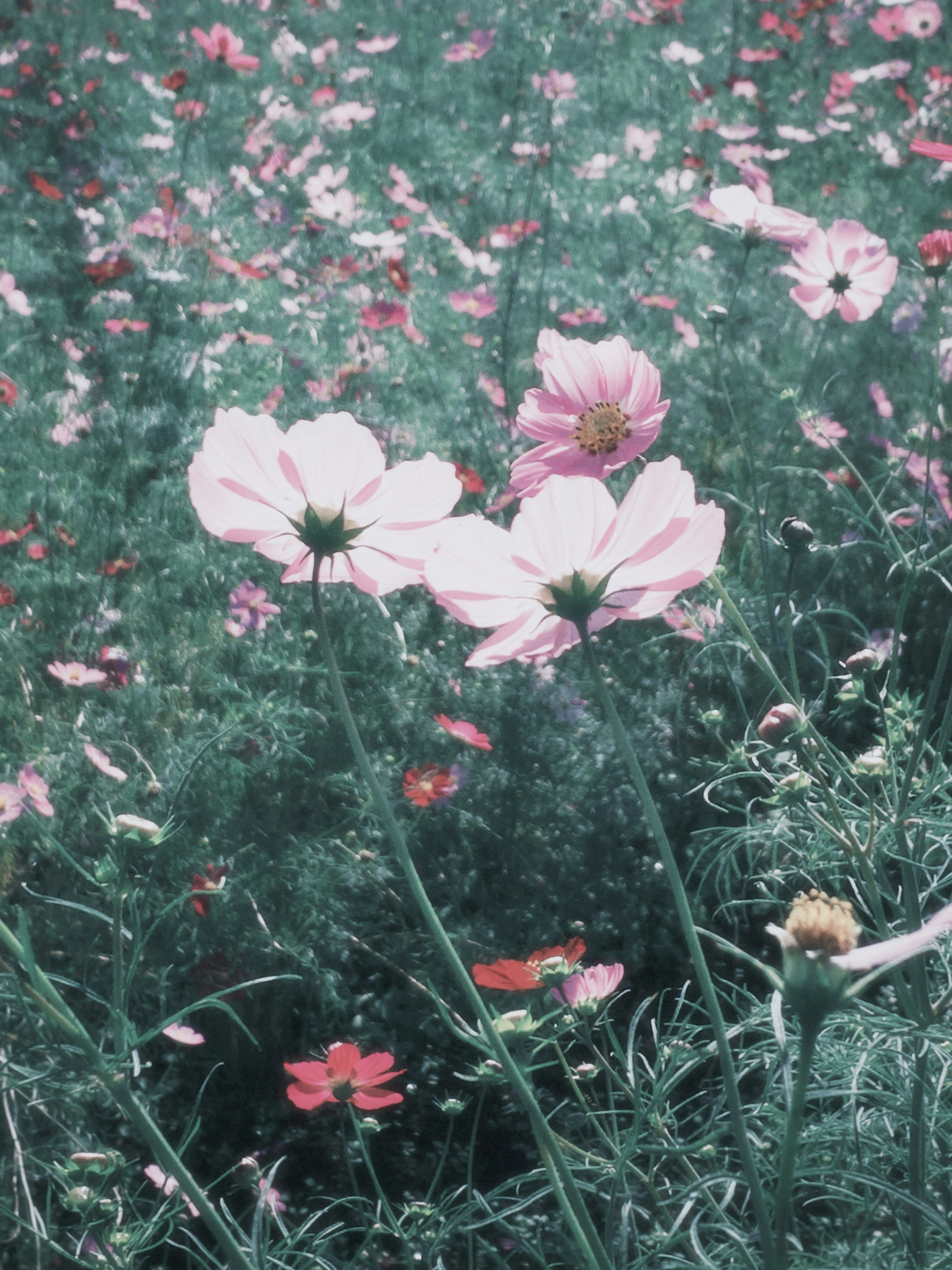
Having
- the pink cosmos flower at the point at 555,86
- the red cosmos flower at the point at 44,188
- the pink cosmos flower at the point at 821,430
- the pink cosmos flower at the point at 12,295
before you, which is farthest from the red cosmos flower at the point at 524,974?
the red cosmos flower at the point at 44,188

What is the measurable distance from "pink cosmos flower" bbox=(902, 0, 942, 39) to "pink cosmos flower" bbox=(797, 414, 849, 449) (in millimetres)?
1910

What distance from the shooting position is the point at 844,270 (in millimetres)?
1056

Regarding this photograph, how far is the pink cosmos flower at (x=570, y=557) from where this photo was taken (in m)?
0.42

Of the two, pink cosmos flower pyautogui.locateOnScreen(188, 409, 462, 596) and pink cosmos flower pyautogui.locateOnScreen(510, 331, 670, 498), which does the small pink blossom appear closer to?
pink cosmos flower pyautogui.locateOnScreen(510, 331, 670, 498)

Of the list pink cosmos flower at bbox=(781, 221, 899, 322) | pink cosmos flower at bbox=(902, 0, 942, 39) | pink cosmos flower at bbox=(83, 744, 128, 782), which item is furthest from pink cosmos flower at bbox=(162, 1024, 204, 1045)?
pink cosmos flower at bbox=(902, 0, 942, 39)

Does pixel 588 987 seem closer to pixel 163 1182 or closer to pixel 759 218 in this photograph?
pixel 163 1182

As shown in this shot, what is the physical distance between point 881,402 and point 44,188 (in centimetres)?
188

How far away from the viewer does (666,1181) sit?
2.73 feet

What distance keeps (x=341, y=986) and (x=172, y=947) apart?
193 mm

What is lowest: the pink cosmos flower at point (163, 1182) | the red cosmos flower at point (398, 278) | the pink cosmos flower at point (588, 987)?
the pink cosmos flower at point (163, 1182)

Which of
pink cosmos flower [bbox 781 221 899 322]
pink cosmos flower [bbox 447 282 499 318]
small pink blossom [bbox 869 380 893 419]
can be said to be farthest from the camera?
pink cosmos flower [bbox 447 282 499 318]

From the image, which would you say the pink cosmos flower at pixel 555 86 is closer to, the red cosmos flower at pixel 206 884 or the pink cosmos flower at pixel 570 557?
the red cosmos flower at pixel 206 884

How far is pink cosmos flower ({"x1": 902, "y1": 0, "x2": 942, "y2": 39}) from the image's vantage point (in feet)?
10.1

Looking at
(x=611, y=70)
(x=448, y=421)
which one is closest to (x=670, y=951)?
(x=448, y=421)
